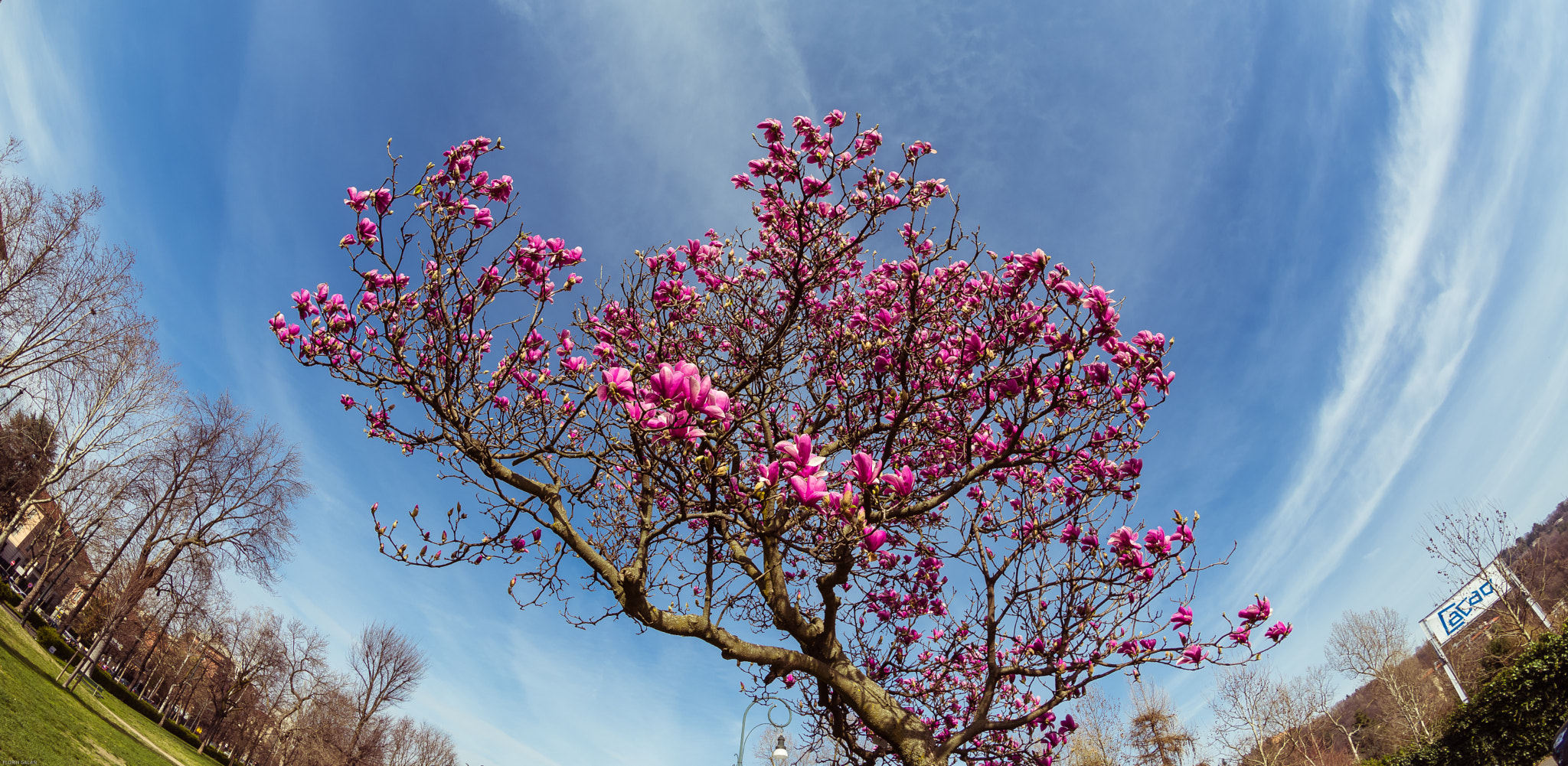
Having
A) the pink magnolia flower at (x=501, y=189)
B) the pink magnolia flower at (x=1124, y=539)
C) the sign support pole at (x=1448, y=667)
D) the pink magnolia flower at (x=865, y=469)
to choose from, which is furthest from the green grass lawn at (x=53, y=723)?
the sign support pole at (x=1448, y=667)

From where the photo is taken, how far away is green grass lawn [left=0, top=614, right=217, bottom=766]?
8.94 meters

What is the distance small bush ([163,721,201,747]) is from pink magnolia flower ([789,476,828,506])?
45.1 m

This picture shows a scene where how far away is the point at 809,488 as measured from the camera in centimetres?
232

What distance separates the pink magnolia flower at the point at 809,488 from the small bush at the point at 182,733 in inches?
1774

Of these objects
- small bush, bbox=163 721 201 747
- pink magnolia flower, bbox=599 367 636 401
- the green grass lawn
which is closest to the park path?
the green grass lawn

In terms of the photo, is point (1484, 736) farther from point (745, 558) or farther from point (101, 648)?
point (101, 648)

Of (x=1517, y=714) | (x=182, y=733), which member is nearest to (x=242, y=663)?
(x=182, y=733)

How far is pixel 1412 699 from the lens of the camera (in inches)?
1077

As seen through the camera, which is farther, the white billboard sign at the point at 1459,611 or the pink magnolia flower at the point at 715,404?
the white billboard sign at the point at 1459,611

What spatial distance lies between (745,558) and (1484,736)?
17.9 m

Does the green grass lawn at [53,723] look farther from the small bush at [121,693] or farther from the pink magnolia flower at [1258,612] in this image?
the pink magnolia flower at [1258,612]

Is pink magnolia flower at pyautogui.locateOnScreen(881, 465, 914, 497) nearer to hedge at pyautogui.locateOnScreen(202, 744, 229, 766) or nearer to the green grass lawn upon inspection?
the green grass lawn

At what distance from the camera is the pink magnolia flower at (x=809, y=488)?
231 cm

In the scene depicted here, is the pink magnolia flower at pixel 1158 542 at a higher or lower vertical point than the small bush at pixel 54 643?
lower
